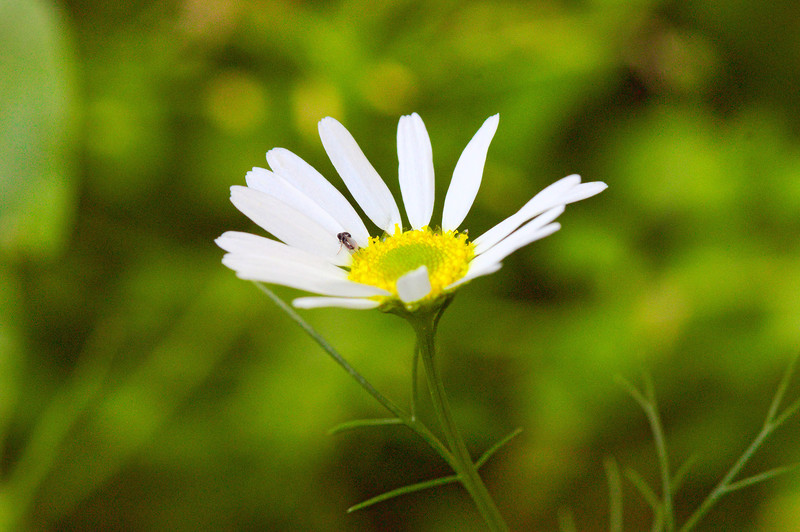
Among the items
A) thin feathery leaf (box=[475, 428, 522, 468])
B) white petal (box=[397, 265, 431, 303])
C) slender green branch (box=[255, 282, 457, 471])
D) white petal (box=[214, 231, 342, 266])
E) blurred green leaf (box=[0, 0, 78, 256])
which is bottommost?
thin feathery leaf (box=[475, 428, 522, 468])

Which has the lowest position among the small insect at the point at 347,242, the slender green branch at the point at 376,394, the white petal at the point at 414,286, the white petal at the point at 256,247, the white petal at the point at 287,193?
the slender green branch at the point at 376,394

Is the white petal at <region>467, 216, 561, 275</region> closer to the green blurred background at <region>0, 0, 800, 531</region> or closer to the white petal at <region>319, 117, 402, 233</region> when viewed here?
the white petal at <region>319, 117, 402, 233</region>

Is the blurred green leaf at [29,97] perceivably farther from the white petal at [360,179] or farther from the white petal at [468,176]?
the white petal at [468,176]

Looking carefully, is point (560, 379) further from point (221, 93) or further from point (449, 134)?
point (221, 93)

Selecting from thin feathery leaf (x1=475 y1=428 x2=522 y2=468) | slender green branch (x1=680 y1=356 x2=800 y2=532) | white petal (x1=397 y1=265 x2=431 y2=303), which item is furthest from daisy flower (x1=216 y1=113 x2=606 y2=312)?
slender green branch (x1=680 y1=356 x2=800 y2=532)

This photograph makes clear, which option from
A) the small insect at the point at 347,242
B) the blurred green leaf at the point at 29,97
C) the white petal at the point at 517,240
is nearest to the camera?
the white petal at the point at 517,240

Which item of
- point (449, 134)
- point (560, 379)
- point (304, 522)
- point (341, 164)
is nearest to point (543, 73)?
point (449, 134)

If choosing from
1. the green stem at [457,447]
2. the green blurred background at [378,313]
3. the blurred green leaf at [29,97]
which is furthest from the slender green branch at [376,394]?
the green blurred background at [378,313]
